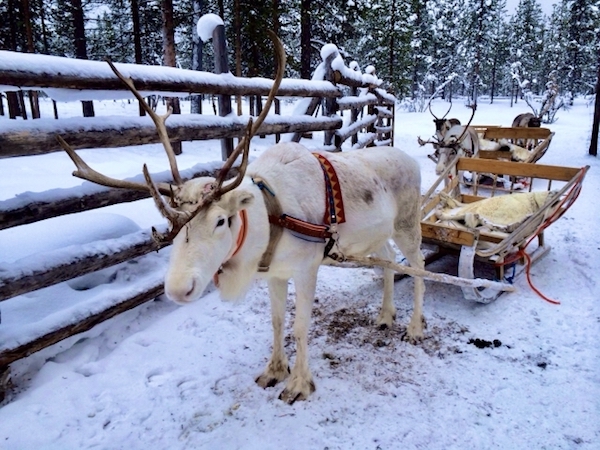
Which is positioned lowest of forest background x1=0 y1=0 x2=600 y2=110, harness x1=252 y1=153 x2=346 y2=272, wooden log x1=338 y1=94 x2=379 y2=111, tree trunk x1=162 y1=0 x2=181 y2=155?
harness x1=252 y1=153 x2=346 y2=272

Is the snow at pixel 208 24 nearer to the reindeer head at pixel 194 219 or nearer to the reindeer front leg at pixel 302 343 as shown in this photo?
the reindeer head at pixel 194 219

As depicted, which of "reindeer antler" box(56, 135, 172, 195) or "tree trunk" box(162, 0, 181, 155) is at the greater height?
"tree trunk" box(162, 0, 181, 155)

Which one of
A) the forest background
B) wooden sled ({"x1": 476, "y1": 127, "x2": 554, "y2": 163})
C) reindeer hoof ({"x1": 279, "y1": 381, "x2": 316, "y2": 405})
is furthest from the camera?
the forest background

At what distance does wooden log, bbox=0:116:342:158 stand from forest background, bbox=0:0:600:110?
756cm

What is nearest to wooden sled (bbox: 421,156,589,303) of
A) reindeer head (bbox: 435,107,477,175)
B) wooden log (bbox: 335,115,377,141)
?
wooden log (bbox: 335,115,377,141)

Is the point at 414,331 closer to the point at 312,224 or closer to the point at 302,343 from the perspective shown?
the point at 302,343

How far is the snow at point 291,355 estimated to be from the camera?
249 cm

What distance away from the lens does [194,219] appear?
2037 mm

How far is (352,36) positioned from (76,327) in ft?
59.6

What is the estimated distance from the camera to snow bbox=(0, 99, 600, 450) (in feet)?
8.18

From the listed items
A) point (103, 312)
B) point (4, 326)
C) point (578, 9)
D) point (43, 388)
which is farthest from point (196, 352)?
point (578, 9)

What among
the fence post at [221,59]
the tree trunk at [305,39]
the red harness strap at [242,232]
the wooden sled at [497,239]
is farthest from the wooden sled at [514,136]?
the red harness strap at [242,232]

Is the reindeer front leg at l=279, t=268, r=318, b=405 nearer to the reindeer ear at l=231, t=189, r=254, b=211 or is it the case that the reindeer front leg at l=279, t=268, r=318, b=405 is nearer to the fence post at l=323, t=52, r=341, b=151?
the reindeer ear at l=231, t=189, r=254, b=211

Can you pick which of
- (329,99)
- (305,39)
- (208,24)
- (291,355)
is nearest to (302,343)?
(291,355)
